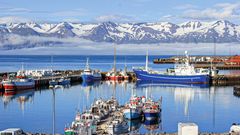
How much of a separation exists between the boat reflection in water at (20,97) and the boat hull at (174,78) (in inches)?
1170

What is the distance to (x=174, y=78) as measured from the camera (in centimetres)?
9981

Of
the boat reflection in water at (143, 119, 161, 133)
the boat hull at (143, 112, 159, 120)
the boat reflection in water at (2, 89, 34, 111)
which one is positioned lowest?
the boat reflection in water at (143, 119, 161, 133)

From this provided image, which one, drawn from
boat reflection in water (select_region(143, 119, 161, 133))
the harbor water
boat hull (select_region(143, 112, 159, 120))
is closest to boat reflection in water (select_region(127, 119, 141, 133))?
the harbor water

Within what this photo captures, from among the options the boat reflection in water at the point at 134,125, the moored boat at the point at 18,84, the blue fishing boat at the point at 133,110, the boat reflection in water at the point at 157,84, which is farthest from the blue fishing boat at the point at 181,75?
the boat reflection in water at the point at 134,125

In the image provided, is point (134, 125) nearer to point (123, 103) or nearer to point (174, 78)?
point (123, 103)

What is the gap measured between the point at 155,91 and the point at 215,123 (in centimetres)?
3334

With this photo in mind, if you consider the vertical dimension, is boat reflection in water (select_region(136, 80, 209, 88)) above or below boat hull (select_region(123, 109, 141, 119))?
below

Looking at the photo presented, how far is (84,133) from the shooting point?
3466 cm

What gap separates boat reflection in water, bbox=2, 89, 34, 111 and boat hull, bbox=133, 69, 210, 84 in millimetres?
29715

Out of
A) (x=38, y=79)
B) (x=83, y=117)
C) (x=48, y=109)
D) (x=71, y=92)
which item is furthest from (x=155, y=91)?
(x=83, y=117)

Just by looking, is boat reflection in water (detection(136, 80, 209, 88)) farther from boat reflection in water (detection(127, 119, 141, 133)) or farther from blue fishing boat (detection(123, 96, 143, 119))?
boat reflection in water (detection(127, 119, 141, 133))

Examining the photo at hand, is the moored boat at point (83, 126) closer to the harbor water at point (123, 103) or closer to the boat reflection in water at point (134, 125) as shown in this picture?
the harbor water at point (123, 103)

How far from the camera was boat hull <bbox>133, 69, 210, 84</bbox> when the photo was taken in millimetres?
96588

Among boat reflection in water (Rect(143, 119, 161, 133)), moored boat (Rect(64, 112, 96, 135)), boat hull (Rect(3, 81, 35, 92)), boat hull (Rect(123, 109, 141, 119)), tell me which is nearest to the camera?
moored boat (Rect(64, 112, 96, 135))
